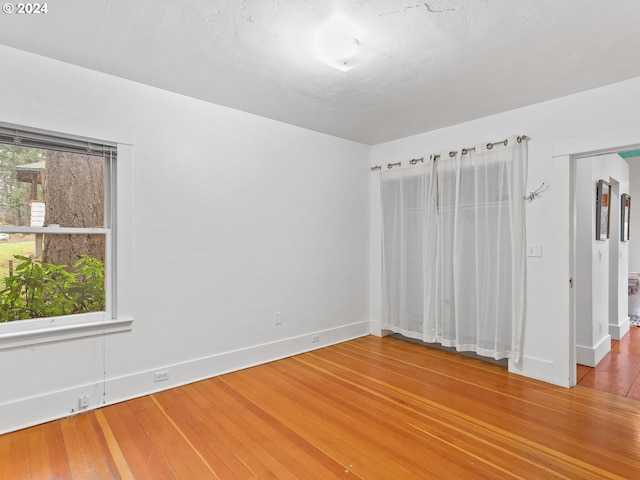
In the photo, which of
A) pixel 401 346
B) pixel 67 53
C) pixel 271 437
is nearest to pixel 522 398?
pixel 401 346

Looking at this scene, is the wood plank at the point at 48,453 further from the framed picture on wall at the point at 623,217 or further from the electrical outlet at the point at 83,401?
the framed picture on wall at the point at 623,217

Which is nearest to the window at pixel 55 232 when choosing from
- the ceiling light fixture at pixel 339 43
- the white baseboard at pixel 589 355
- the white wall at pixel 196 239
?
the white wall at pixel 196 239

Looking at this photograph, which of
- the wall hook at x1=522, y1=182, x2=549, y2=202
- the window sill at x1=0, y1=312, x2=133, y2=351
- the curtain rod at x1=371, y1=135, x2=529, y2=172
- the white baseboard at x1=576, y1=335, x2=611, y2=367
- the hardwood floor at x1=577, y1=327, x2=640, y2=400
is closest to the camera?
the window sill at x1=0, y1=312, x2=133, y2=351

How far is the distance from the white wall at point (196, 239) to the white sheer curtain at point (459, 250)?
2.07 ft

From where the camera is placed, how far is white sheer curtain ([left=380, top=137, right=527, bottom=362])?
3.37m

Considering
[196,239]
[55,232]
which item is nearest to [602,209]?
[196,239]

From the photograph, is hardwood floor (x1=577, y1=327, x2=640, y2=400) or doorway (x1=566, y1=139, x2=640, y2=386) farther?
doorway (x1=566, y1=139, x2=640, y2=386)

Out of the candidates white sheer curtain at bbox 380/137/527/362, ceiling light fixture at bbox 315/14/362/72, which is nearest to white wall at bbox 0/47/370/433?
white sheer curtain at bbox 380/137/527/362

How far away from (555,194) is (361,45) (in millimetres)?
2230

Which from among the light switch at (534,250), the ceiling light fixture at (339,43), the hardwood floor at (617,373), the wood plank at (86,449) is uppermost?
the ceiling light fixture at (339,43)

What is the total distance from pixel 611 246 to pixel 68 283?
6127mm

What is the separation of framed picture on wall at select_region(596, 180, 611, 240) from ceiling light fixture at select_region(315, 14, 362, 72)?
10.7 feet

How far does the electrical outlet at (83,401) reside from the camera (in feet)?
8.41

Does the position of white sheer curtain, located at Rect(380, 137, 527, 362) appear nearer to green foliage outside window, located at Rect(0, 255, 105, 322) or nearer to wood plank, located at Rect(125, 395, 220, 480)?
wood plank, located at Rect(125, 395, 220, 480)
